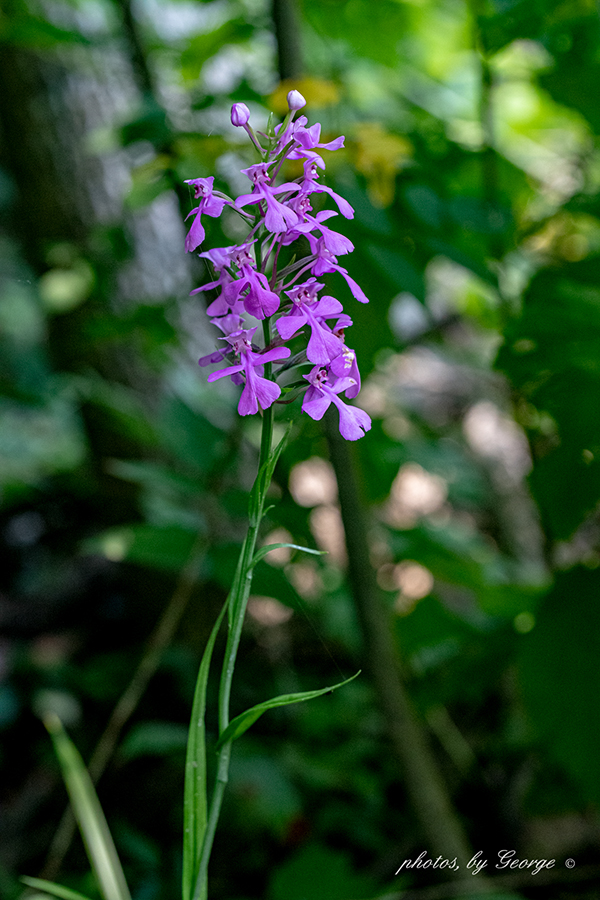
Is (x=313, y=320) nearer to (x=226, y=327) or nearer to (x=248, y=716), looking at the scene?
(x=226, y=327)

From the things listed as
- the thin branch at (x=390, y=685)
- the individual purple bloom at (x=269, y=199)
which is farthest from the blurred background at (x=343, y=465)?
the individual purple bloom at (x=269, y=199)

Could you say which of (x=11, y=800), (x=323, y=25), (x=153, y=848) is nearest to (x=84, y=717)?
(x=11, y=800)

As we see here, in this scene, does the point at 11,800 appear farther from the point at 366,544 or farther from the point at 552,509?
the point at 552,509

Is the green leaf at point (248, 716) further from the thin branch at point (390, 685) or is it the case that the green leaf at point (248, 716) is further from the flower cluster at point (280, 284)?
the thin branch at point (390, 685)

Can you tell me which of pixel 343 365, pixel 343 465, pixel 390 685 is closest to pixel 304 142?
pixel 343 365

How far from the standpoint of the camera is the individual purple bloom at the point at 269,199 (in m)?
0.32

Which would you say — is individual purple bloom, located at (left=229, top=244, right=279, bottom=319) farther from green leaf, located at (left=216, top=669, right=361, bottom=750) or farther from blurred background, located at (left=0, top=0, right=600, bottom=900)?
green leaf, located at (left=216, top=669, right=361, bottom=750)

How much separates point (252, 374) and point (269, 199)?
92 millimetres

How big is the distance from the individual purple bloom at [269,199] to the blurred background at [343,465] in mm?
111

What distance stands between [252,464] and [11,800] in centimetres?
118

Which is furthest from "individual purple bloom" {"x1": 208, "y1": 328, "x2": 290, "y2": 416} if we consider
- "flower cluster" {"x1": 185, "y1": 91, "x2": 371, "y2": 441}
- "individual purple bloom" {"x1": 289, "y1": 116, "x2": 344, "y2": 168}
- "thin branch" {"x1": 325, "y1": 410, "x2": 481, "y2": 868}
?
"thin branch" {"x1": 325, "y1": 410, "x2": 481, "y2": 868}

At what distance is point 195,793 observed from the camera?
0.41 meters

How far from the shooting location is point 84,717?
1860 millimetres

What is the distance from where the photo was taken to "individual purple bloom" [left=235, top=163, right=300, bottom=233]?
0.32 m
